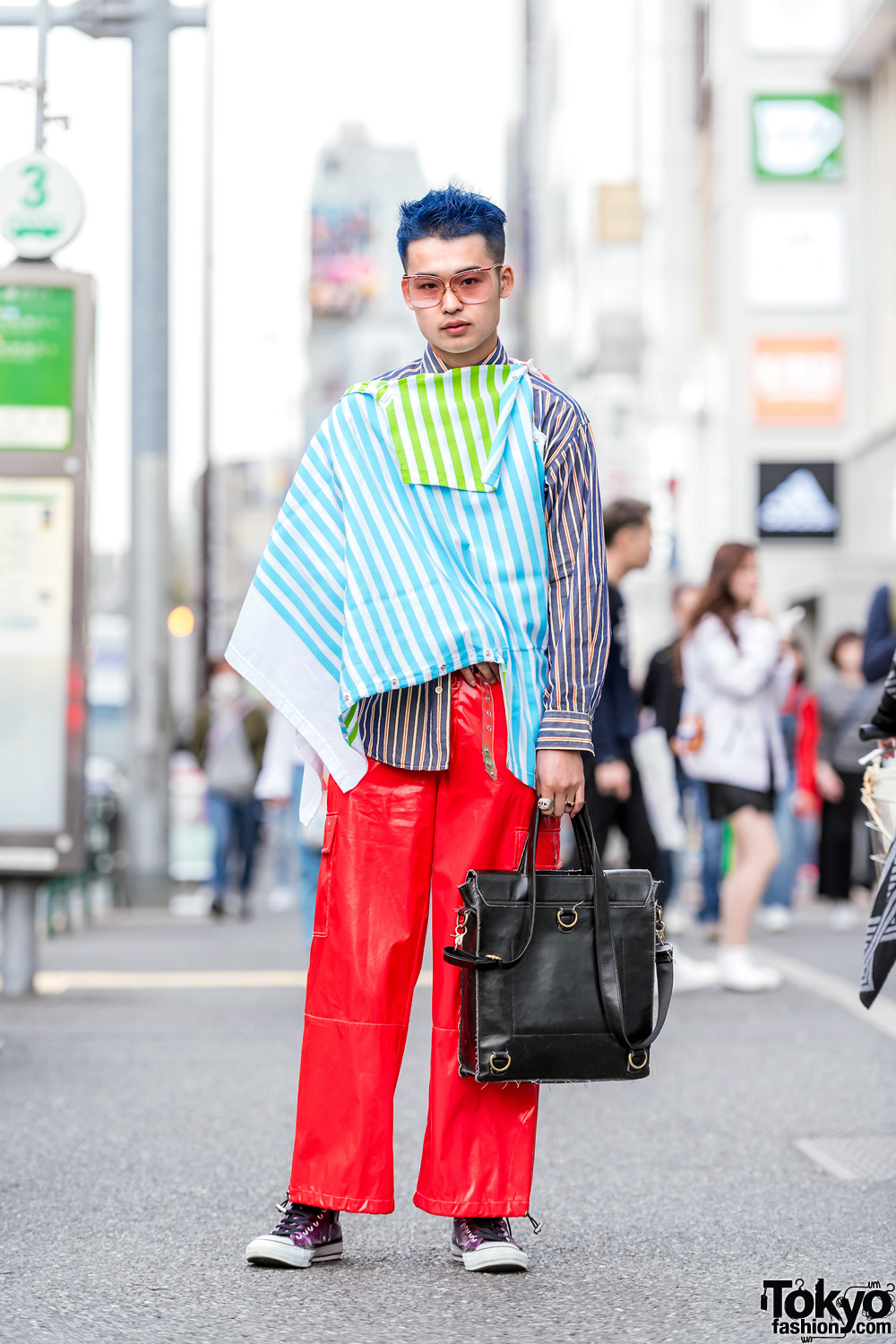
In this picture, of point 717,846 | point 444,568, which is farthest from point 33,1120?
point 717,846

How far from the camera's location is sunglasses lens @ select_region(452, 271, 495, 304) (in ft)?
11.3

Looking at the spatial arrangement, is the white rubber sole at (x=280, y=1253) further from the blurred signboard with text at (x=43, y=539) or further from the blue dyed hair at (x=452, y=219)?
the blurred signboard with text at (x=43, y=539)

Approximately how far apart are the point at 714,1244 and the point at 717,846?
7311mm

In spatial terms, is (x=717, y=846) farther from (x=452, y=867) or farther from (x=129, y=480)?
(x=452, y=867)

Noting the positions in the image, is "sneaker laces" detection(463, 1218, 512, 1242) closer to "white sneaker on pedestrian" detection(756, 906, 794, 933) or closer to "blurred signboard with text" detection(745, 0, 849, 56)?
"white sneaker on pedestrian" detection(756, 906, 794, 933)

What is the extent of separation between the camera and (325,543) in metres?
3.46

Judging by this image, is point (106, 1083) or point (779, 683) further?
point (779, 683)

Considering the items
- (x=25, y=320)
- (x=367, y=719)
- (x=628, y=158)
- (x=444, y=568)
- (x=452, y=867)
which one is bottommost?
(x=452, y=867)

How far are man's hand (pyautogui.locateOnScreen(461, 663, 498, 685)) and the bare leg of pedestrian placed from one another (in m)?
4.66

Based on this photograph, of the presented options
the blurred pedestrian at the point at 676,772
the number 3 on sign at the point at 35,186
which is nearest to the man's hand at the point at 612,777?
the blurred pedestrian at the point at 676,772

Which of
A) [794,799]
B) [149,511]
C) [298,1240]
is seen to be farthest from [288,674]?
[149,511]

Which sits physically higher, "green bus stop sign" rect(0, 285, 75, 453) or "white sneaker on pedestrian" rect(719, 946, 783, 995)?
"green bus stop sign" rect(0, 285, 75, 453)

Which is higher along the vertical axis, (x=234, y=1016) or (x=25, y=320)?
(x=25, y=320)

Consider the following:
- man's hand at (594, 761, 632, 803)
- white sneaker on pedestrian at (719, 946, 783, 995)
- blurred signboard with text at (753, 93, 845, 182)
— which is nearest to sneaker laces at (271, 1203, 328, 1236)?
man's hand at (594, 761, 632, 803)
